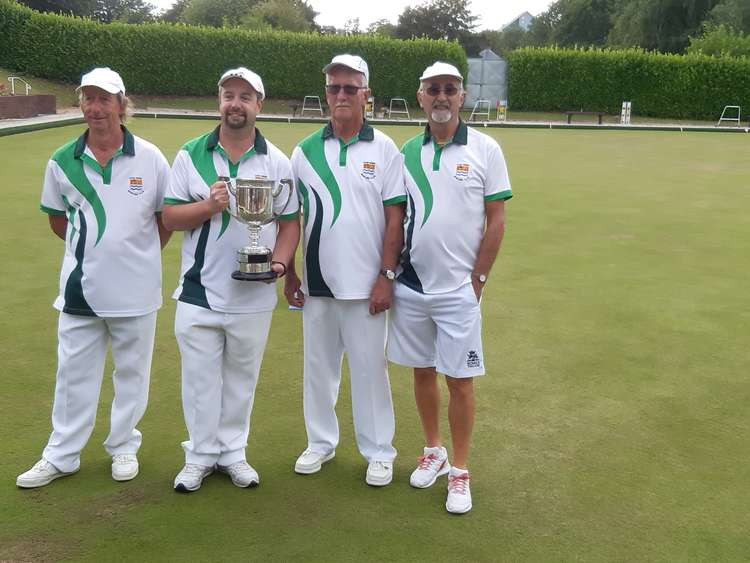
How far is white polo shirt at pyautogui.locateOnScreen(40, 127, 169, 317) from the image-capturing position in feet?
11.7

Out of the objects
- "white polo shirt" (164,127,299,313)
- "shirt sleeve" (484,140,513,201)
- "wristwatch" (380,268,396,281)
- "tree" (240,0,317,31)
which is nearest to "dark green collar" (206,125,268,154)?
"white polo shirt" (164,127,299,313)

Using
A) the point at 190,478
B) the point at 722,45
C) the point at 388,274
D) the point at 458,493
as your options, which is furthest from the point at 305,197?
the point at 722,45

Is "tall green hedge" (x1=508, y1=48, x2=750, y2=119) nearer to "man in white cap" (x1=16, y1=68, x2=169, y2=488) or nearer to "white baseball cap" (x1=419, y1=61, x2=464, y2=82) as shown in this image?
"white baseball cap" (x1=419, y1=61, x2=464, y2=82)

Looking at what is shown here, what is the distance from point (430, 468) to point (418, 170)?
4.58 ft

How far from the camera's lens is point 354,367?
385 centimetres

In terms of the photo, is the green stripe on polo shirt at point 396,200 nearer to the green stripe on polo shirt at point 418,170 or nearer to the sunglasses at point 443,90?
the green stripe on polo shirt at point 418,170

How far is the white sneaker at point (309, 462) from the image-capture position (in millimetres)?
3855

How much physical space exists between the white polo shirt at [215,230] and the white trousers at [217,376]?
67mm

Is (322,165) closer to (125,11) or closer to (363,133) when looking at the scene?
(363,133)

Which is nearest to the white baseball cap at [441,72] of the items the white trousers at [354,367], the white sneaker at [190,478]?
the white trousers at [354,367]

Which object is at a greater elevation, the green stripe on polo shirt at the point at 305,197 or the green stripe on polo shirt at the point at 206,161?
the green stripe on polo shirt at the point at 206,161

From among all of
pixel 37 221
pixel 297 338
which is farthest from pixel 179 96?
pixel 297 338

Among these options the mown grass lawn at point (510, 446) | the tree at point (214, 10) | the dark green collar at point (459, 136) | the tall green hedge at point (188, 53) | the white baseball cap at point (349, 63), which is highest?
the tree at point (214, 10)

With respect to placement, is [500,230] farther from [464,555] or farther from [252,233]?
[464,555]
